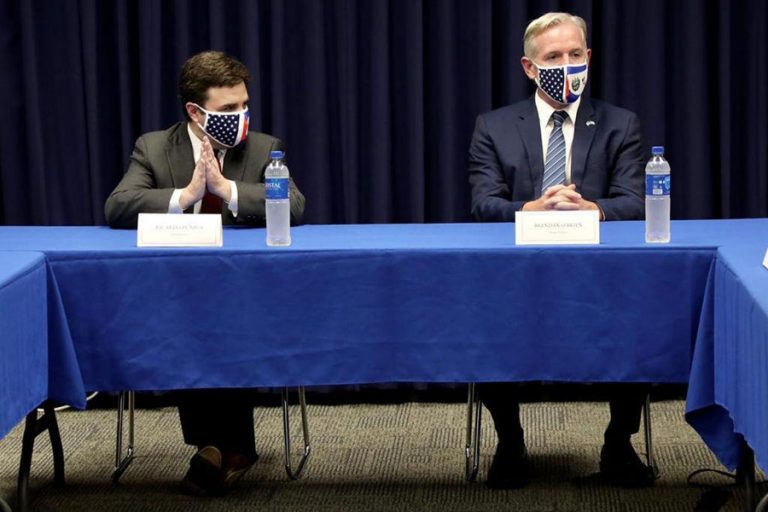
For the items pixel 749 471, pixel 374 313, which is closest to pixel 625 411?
pixel 749 471

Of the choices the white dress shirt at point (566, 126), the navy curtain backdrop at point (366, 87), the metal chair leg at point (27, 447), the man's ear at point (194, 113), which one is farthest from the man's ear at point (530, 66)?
the metal chair leg at point (27, 447)

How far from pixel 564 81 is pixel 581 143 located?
0.23m

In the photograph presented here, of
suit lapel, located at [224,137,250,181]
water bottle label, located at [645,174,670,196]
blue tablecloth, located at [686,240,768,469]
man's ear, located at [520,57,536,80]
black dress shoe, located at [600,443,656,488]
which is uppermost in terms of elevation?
man's ear, located at [520,57,536,80]

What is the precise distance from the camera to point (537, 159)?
161 inches

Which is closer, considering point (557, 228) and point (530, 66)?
point (557, 228)

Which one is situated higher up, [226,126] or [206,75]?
[206,75]

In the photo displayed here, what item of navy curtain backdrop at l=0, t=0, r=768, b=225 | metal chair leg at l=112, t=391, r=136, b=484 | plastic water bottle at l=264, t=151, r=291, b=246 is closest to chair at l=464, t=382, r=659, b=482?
plastic water bottle at l=264, t=151, r=291, b=246

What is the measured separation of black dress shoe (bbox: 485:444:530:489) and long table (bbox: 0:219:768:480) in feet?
2.31

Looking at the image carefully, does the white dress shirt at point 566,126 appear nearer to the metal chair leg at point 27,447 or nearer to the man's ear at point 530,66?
the man's ear at point 530,66

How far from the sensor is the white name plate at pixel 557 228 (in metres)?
3.11

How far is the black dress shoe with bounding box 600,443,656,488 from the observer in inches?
145

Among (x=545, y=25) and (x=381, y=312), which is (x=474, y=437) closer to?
(x=381, y=312)

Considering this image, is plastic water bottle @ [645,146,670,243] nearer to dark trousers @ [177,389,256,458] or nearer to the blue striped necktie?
Result: the blue striped necktie

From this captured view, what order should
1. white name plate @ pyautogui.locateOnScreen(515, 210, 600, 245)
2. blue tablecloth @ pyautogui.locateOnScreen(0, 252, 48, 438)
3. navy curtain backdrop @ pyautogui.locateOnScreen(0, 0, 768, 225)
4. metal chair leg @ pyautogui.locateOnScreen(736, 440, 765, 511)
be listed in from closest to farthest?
blue tablecloth @ pyautogui.locateOnScreen(0, 252, 48, 438) < metal chair leg @ pyautogui.locateOnScreen(736, 440, 765, 511) < white name plate @ pyautogui.locateOnScreen(515, 210, 600, 245) < navy curtain backdrop @ pyautogui.locateOnScreen(0, 0, 768, 225)
